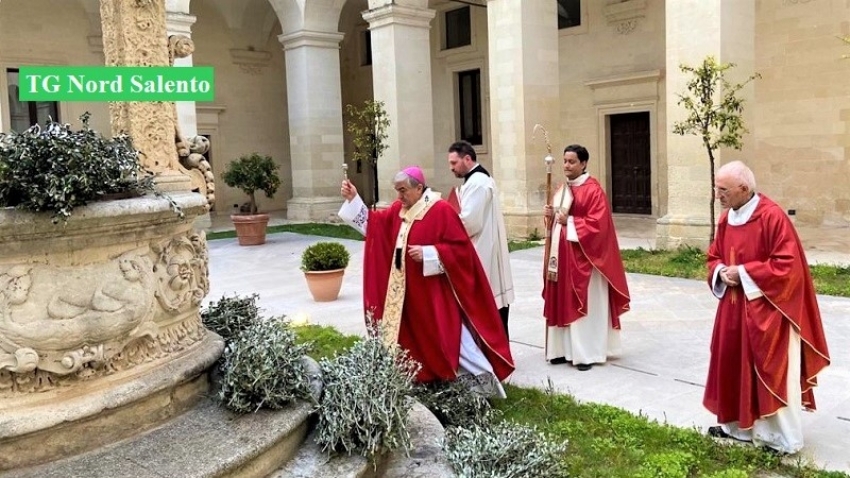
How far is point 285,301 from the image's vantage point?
8734 millimetres

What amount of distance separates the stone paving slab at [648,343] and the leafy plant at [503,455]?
1281 mm

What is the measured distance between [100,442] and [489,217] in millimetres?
3241

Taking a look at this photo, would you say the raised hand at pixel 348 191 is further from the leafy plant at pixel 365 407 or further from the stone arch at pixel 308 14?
the stone arch at pixel 308 14

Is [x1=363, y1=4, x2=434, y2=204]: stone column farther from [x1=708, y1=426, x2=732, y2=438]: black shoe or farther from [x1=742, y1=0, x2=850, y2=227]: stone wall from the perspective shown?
[x1=708, y1=426, x2=732, y2=438]: black shoe

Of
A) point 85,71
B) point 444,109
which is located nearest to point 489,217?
point 85,71

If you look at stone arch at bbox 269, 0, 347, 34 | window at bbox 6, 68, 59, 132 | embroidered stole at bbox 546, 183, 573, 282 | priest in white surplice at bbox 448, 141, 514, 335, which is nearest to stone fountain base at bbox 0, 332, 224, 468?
priest in white surplice at bbox 448, 141, 514, 335

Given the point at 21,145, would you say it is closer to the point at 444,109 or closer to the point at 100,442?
the point at 100,442

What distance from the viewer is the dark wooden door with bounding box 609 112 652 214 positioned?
1689cm

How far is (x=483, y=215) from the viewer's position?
17.7 feet

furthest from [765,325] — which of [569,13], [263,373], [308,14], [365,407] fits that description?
[308,14]

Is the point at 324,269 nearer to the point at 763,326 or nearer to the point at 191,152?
the point at 191,152

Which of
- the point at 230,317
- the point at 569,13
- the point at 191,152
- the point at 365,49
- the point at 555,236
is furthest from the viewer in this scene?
the point at 365,49

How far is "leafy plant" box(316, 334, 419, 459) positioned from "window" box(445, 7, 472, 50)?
704 inches

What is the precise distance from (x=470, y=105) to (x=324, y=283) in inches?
523
